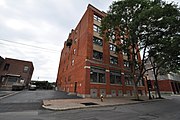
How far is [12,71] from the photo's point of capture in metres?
39.3

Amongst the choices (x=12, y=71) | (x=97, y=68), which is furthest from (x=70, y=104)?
(x=12, y=71)

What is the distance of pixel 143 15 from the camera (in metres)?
15.7

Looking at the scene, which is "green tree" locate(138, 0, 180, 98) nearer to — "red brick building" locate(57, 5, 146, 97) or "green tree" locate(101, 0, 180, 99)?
"green tree" locate(101, 0, 180, 99)

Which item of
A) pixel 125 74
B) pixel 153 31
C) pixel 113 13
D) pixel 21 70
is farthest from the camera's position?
pixel 21 70

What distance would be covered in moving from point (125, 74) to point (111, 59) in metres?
5.20

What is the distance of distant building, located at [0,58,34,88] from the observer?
3688cm

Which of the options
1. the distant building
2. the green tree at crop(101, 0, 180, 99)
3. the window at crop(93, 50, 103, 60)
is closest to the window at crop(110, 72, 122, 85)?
the window at crop(93, 50, 103, 60)

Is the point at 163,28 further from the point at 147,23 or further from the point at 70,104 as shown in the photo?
the point at 70,104

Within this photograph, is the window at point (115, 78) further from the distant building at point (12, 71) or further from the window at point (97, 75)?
the distant building at point (12, 71)

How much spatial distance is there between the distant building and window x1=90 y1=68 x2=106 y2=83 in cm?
2909

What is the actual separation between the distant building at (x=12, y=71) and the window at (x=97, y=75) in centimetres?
2909

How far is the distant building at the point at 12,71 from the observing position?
3688 cm

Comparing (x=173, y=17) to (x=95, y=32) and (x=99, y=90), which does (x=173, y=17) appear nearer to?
(x=95, y=32)

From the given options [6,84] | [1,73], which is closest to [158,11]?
[6,84]
